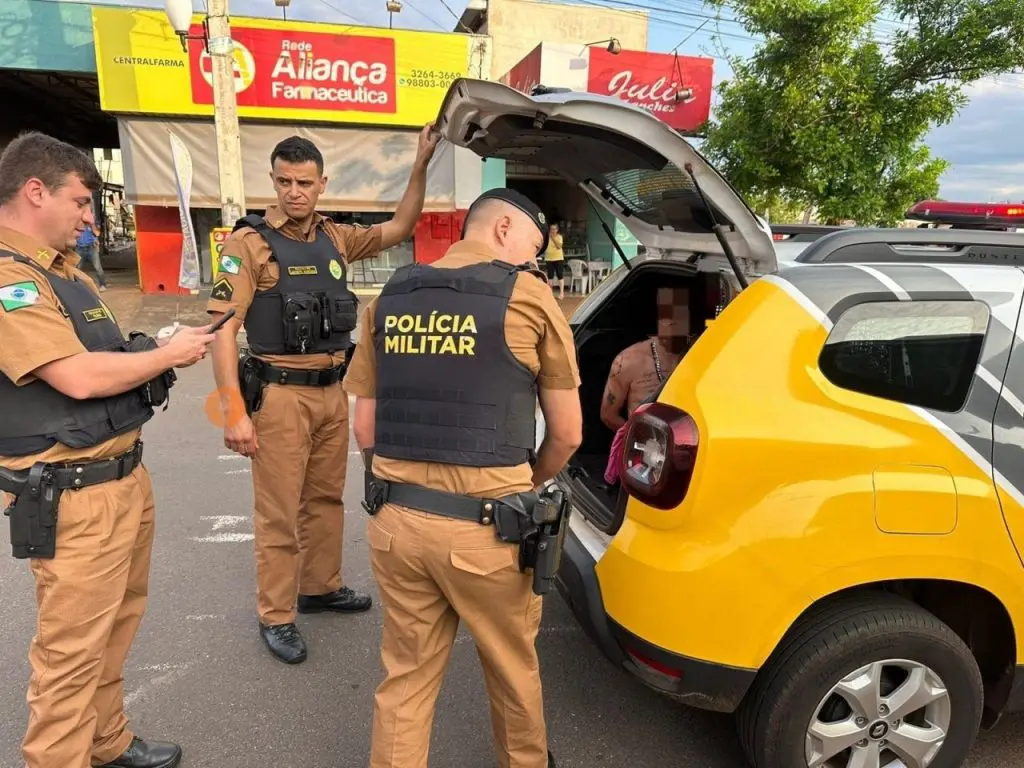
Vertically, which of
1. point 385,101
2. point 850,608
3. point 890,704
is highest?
point 385,101

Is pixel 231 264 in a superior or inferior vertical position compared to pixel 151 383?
superior

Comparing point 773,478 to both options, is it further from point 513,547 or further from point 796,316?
point 513,547

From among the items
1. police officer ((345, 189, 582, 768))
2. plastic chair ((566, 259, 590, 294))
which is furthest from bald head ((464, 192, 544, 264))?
plastic chair ((566, 259, 590, 294))

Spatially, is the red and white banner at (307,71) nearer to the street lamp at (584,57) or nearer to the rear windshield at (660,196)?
the street lamp at (584,57)

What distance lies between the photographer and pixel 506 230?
1.94m

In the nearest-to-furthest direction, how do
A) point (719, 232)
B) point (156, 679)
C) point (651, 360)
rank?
point (719, 232), point (156, 679), point (651, 360)

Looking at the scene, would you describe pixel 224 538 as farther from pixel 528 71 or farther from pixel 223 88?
pixel 528 71

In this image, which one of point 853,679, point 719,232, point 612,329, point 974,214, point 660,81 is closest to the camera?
point 853,679

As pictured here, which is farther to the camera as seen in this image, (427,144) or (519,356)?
(427,144)

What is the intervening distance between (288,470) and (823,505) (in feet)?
6.72

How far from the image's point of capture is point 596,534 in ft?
7.68

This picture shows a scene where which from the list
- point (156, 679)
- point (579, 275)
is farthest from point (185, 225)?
point (579, 275)

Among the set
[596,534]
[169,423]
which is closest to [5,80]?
[169,423]

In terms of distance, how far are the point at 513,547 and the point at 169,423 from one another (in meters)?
5.08
